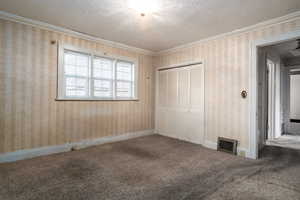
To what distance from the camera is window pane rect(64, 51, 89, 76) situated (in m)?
3.81

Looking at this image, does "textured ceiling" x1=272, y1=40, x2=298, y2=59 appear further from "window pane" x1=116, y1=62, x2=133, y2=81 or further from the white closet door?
"window pane" x1=116, y1=62, x2=133, y2=81

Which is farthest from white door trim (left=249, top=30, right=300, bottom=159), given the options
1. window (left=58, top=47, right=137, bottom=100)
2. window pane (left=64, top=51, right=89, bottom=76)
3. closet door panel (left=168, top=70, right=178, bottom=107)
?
window pane (left=64, top=51, right=89, bottom=76)

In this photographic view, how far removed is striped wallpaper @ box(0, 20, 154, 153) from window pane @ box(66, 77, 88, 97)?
0.24m

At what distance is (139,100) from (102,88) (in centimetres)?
129

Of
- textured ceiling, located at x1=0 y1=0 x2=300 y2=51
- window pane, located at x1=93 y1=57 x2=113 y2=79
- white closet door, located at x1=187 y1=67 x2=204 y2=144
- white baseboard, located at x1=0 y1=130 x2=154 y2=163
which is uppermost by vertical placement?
textured ceiling, located at x1=0 y1=0 x2=300 y2=51

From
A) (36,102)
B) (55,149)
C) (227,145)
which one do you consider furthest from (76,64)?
(227,145)

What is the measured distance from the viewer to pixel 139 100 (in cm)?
521

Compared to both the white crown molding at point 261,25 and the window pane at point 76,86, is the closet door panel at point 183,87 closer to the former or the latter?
the white crown molding at point 261,25

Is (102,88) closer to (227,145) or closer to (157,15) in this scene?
(157,15)

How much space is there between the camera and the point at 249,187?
2250 millimetres

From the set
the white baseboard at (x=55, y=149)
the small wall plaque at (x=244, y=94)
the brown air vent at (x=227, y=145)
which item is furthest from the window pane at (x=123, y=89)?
the small wall plaque at (x=244, y=94)

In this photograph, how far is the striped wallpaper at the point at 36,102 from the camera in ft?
10.1

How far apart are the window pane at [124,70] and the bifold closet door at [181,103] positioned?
42.1 inches

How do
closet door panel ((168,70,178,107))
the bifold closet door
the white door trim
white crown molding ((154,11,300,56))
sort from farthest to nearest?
closet door panel ((168,70,178,107))
the bifold closet door
the white door trim
white crown molding ((154,11,300,56))
